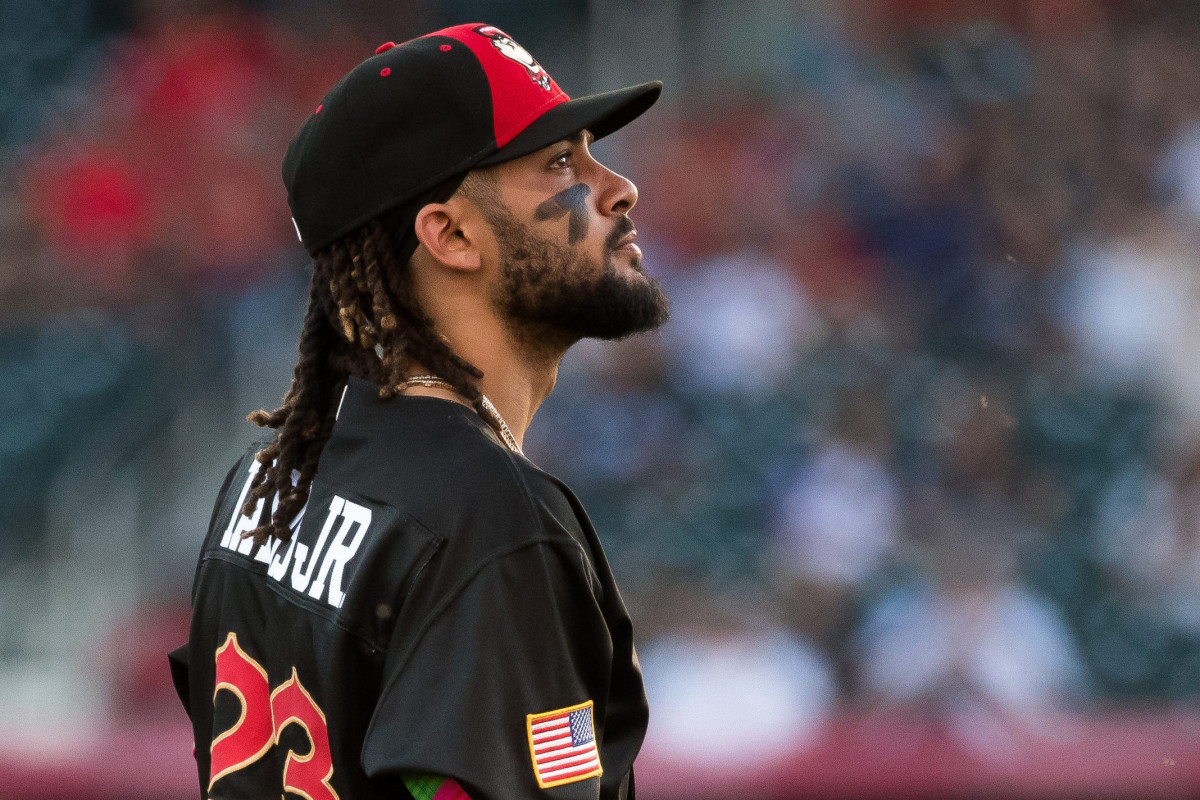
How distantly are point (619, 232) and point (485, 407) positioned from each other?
1.16 feet

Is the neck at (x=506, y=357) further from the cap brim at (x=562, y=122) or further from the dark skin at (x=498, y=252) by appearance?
the cap brim at (x=562, y=122)

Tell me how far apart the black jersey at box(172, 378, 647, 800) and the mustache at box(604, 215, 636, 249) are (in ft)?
1.27

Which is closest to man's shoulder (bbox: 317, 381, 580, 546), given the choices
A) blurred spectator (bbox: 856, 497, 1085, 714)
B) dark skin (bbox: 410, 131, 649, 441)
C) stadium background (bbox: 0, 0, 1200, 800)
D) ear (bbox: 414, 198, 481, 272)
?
dark skin (bbox: 410, 131, 649, 441)

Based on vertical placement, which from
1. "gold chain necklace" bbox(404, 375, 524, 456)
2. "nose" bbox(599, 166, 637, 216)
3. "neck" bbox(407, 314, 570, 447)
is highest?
"nose" bbox(599, 166, 637, 216)

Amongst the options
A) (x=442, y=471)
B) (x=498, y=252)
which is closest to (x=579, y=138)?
(x=498, y=252)

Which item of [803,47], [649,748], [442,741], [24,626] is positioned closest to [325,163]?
[442,741]

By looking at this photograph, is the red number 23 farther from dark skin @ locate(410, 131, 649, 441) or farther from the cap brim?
the cap brim

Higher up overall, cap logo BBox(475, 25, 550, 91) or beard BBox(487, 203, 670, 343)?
cap logo BBox(475, 25, 550, 91)

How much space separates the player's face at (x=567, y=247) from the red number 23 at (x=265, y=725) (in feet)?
1.98

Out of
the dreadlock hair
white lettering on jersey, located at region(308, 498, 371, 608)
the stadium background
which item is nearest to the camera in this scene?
white lettering on jersey, located at region(308, 498, 371, 608)

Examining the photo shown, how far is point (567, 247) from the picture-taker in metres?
1.93

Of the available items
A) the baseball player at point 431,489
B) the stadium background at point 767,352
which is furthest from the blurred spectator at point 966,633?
the baseball player at point 431,489

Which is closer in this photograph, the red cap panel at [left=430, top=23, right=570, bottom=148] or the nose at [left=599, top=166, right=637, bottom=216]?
the red cap panel at [left=430, top=23, right=570, bottom=148]

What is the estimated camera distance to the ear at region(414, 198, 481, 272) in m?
1.86
